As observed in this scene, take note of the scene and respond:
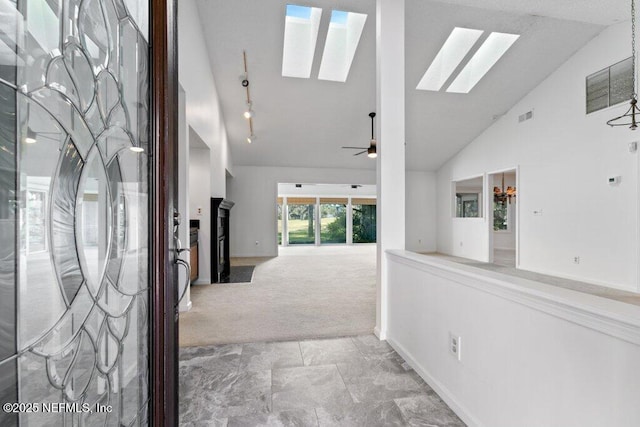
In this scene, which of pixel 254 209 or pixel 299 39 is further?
pixel 254 209

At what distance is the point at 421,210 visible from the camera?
345 inches

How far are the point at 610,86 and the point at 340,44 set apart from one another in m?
4.15

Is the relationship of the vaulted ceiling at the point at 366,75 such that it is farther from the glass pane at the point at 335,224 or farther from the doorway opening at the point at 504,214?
the glass pane at the point at 335,224

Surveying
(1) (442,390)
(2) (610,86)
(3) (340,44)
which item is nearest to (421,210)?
(2) (610,86)

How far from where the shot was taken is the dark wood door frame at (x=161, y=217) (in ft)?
3.50

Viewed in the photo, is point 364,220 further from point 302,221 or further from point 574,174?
point 574,174

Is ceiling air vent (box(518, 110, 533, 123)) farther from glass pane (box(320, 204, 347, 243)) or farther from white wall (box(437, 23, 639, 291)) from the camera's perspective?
glass pane (box(320, 204, 347, 243))

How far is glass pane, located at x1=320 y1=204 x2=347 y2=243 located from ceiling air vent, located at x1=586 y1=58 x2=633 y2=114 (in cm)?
761

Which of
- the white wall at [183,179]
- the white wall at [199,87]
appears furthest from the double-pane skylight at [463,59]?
the white wall at [183,179]

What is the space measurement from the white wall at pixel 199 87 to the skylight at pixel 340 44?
6.12 ft

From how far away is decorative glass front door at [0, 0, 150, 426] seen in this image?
0.59 metres

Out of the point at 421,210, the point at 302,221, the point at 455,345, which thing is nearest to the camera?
the point at 455,345

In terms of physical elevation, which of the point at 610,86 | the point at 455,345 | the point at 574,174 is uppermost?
the point at 610,86

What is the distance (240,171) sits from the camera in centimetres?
779
